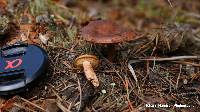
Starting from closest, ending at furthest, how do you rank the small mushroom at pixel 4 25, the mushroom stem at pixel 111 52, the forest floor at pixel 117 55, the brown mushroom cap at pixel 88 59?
the forest floor at pixel 117 55 < the brown mushroom cap at pixel 88 59 < the mushroom stem at pixel 111 52 < the small mushroom at pixel 4 25

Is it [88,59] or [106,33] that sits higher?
[106,33]

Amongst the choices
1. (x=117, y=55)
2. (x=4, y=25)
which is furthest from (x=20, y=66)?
(x=117, y=55)

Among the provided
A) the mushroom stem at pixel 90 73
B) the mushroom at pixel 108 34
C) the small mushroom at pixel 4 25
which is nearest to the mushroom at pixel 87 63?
the mushroom stem at pixel 90 73

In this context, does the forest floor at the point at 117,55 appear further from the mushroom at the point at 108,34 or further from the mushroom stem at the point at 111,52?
the mushroom at the point at 108,34

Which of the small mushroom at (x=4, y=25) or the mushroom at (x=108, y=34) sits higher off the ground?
the mushroom at (x=108, y=34)

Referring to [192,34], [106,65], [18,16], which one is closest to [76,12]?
[18,16]

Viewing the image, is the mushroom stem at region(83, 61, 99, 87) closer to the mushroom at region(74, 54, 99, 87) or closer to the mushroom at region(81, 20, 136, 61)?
the mushroom at region(74, 54, 99, 87)

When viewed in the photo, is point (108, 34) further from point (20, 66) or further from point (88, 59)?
point (20, 66)

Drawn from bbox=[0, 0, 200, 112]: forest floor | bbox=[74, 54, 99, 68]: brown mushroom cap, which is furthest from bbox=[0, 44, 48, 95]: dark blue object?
bbox=[74, 54, 99, 68]: brown mushroom cap
